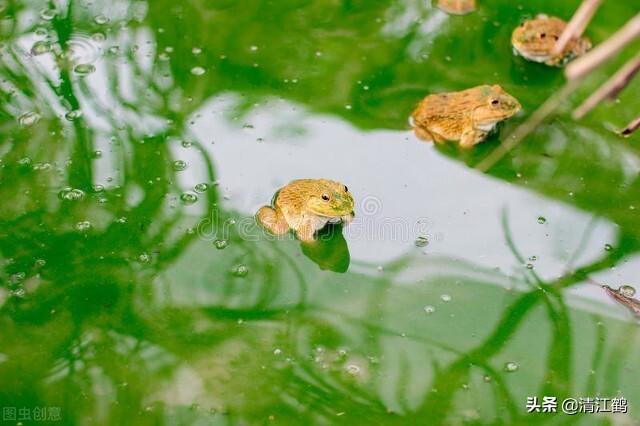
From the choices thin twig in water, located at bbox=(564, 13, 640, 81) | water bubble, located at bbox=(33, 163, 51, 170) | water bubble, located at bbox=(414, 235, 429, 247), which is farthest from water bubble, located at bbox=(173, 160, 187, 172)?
thin twig in water, located at bbox=(564, 13, 640, 81)

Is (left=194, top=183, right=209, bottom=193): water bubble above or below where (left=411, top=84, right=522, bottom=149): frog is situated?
below

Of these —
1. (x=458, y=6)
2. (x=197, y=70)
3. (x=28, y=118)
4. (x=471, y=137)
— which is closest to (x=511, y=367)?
(x=471, y=137)

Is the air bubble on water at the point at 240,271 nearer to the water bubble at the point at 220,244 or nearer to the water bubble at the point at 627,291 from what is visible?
the water bubble at the point at 220,244

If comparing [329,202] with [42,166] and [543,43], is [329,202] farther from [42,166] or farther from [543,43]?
[543,43]

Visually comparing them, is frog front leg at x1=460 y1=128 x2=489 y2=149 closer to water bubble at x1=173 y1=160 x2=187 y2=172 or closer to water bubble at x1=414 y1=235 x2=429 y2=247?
water bubble at x1=414 y1=235 x2=429 y2=247

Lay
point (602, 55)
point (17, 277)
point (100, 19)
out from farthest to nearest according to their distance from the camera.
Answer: point (100, 19)
point (17, 277)
point (602, 55)

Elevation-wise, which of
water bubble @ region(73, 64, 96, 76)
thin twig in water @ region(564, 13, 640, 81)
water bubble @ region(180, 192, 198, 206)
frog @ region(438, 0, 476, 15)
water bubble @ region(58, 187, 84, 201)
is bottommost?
water bubble @ region(180, 192, 198, 206)

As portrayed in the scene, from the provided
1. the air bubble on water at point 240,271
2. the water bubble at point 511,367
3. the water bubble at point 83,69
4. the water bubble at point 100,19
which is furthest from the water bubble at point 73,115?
the water bubble at point 511,367
